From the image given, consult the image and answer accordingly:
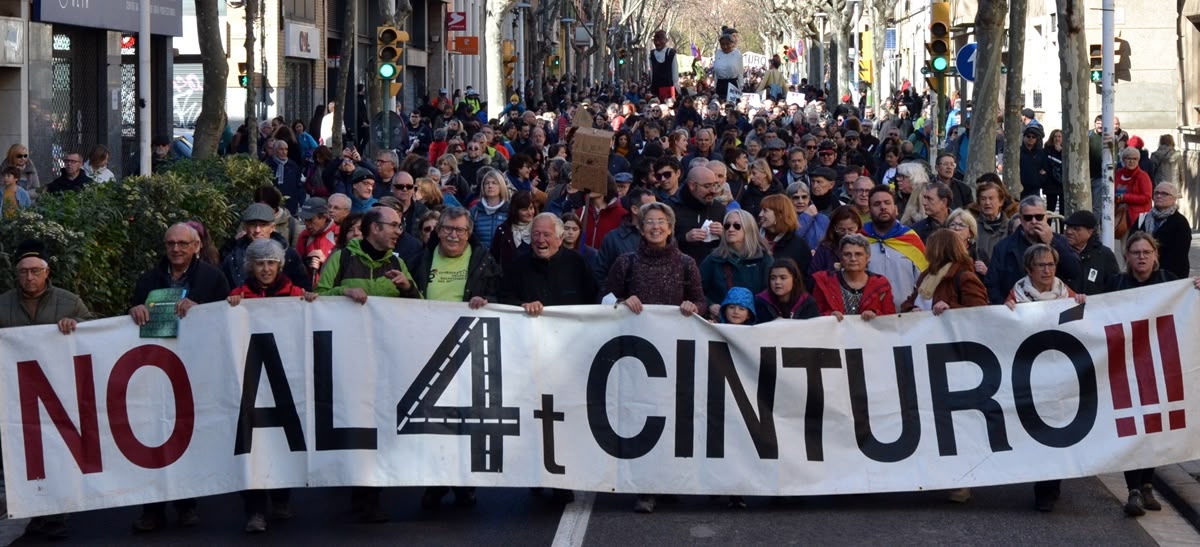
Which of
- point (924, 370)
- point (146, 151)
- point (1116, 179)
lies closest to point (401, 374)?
point (924, 370)

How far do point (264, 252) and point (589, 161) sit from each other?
14.2ft

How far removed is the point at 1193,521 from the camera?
9.20 m

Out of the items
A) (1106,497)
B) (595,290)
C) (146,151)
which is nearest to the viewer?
(1106,497)

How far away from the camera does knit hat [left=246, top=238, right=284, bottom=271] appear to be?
30.9 ft

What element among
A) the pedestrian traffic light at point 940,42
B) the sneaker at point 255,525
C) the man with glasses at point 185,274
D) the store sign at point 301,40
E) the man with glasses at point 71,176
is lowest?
the sneaker at point 255,525

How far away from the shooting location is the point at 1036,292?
387 inches

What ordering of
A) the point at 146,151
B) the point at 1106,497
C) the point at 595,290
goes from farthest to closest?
the point at 146,151 → the point at 595,290 → the point at 1106,497

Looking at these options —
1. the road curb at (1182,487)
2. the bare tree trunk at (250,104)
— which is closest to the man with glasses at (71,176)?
the bare tree trunk at (250,104)

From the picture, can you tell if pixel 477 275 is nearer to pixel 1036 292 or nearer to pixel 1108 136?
pixel 1036 292

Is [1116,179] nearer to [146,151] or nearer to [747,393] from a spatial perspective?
[146,151]

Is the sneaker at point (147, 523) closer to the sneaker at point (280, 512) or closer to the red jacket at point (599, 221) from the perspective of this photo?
the sneaker at point (280, 512)

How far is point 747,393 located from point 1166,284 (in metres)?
2.17

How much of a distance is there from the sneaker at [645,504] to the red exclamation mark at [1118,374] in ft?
7.67

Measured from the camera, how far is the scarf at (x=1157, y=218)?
14185mm
